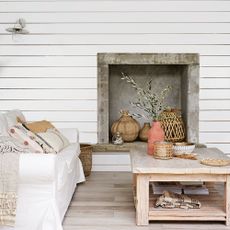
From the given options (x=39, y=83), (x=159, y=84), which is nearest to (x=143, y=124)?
(x=159, y=84)

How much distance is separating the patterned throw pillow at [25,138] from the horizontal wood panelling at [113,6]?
2.21 meters

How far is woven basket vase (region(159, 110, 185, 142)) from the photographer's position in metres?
5.12

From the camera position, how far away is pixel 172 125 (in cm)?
520

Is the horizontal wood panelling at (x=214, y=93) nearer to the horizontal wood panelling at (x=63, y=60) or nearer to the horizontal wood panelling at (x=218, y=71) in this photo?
the horizontal wood panelling at (x=218, y=71)

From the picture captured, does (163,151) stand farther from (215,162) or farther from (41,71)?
(41,71)

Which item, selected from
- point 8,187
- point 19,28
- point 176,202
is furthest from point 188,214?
point 19,28

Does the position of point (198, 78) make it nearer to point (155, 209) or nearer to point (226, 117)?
point (226, 117)

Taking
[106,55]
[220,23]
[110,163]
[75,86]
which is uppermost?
[220,23]

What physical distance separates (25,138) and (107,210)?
0.97m

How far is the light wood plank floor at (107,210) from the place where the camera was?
321cm

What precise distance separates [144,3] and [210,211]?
2.99m

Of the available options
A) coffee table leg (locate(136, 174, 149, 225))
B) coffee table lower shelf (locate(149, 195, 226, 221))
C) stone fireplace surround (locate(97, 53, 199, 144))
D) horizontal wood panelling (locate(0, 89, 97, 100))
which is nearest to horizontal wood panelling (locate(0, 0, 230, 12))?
stone fireplace surround (locate(97, 53, 199, 144))

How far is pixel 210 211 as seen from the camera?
326 cm

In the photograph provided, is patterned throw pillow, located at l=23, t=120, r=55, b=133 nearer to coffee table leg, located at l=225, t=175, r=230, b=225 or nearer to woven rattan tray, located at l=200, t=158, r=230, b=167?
woven rattan tray, located at l=200, t=158, r=230, b=167
